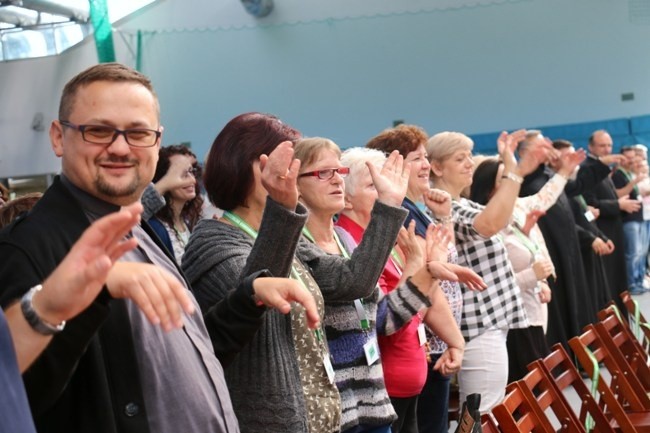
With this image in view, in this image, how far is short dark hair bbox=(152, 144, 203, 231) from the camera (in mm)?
4574

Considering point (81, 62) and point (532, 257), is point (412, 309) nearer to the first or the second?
point (532, 257)

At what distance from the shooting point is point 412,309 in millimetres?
2922

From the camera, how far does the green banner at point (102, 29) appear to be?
31.6 ft

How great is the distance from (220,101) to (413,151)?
27.8 ft

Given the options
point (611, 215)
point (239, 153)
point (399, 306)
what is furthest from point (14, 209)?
point (611, 215)

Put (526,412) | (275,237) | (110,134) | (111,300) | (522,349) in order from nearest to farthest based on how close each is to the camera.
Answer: (111,300)
(110,134)
(275,237)
(526,412)
(522,349)

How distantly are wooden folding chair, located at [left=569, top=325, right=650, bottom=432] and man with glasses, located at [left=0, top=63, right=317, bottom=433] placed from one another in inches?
73.8

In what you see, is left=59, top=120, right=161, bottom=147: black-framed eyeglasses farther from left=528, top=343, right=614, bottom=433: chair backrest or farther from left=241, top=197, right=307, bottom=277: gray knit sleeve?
left=528, top=343, right=614, bottom=433: chair backrest

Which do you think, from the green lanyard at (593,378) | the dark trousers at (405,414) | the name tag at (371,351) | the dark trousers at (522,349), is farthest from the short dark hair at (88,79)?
the dark trousers at (522,349)

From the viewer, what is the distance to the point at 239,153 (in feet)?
7.73

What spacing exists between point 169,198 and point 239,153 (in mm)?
2326

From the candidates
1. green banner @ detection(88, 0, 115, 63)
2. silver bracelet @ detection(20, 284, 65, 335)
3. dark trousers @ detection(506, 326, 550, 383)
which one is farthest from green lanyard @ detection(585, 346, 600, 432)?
green banner @ detection(88, 0, 115, 63)

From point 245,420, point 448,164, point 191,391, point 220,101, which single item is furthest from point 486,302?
point 220,101

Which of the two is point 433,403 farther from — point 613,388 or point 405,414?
point 613,388
